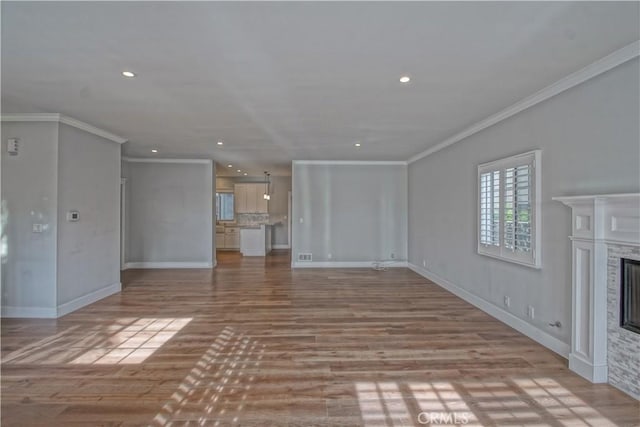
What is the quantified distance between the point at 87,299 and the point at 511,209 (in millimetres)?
5948

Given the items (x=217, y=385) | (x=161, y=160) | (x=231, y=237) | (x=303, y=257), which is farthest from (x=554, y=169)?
(x=231, y=237)

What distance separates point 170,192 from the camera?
7570 mm

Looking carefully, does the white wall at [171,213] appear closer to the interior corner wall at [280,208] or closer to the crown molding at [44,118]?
the crown molding at [44,118]

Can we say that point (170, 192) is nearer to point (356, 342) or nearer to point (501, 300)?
point (356, 342)

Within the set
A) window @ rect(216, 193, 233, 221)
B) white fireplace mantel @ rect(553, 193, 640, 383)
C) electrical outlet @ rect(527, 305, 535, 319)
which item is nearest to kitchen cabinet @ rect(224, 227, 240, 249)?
window @ rect(216, 193, 233, 221)

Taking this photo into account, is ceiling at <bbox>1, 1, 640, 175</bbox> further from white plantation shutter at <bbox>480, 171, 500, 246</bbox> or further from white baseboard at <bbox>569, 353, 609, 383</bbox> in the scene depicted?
white baseboard at <bbox>569, 353, 609, 383</bbox>

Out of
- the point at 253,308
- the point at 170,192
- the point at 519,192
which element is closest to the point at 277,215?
the point at 170,192

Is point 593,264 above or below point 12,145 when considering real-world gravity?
below

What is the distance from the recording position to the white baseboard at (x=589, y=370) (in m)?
2.57

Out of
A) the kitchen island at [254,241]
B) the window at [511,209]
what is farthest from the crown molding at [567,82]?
the kitchen island at [254,241]

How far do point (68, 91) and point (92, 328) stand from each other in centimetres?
271

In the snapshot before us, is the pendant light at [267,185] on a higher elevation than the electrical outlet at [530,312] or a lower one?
higher

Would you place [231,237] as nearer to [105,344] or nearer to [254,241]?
[254,241]

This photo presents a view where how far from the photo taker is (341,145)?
5.93 meters
